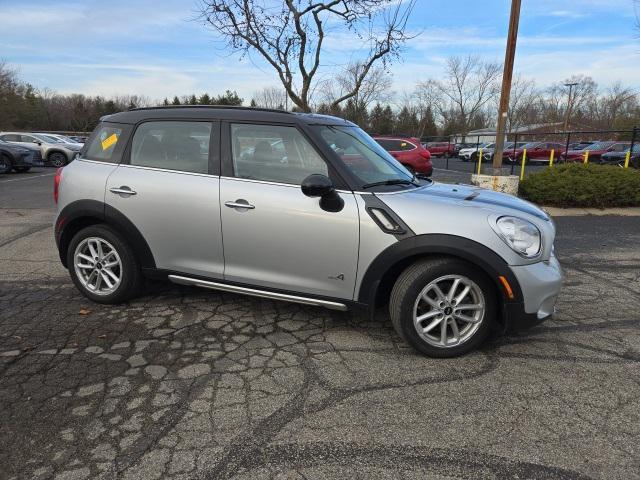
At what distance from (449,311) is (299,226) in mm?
→ 1192

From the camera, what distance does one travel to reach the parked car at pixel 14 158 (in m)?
17.6

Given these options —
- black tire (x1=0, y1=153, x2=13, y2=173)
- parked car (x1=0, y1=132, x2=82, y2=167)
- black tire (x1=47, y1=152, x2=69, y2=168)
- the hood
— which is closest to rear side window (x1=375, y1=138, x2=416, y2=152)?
the hood

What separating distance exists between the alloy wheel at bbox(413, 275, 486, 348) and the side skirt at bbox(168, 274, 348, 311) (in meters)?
0.57

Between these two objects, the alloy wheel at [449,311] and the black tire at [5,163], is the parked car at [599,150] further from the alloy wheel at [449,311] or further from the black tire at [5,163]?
the alloy wheel at [449,311]

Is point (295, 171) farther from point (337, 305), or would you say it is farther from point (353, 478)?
point (353, 478)

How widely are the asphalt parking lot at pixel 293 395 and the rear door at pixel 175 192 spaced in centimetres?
56

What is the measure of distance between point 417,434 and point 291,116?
2.42 metres

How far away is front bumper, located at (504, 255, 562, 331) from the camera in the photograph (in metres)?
3.17

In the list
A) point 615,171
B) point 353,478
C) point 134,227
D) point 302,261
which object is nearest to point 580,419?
point 353,478

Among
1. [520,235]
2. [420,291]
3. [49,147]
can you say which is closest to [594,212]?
[520,235]

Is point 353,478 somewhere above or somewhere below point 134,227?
below

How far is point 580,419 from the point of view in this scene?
267 cm

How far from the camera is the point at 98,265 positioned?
4.22 meters

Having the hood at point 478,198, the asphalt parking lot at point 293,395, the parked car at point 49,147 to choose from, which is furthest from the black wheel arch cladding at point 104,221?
the parked car at point 49,147
